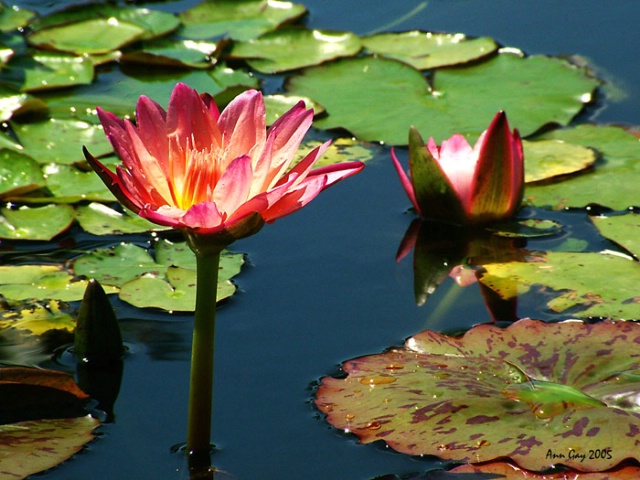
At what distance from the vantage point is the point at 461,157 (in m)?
2.53

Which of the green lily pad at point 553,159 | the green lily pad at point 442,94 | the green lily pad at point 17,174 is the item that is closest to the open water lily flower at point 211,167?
the green lily pad at point 17,174

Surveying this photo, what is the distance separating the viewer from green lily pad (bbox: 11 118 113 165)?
9.67ft

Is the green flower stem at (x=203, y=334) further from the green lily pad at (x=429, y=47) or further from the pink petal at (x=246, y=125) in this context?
the green lily pad at (x=429, y=47)

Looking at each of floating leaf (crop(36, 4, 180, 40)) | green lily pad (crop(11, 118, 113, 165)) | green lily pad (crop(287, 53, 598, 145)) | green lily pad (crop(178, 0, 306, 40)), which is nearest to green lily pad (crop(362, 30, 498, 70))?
green lily pad (crop(287, 53, 598, 145))

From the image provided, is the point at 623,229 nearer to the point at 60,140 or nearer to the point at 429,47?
the point at 429,47

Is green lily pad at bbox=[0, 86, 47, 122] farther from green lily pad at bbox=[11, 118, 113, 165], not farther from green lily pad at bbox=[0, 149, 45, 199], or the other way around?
green lily pad at bbox=[0, 149, 45, 199]

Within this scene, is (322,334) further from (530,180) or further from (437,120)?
(437,120)

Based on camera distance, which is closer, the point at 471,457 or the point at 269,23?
the point at 471,457

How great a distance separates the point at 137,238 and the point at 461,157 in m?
0.96

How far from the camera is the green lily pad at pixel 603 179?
262 centimetres

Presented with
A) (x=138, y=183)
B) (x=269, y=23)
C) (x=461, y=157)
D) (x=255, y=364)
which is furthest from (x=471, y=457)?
(x=269, y=23)

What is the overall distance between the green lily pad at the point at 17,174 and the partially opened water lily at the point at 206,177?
1.22 metres

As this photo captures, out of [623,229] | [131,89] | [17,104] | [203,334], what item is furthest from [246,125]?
[131,89]

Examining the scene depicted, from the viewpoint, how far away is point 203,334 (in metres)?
1.54
